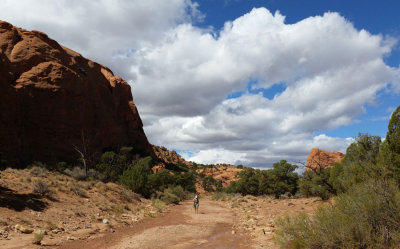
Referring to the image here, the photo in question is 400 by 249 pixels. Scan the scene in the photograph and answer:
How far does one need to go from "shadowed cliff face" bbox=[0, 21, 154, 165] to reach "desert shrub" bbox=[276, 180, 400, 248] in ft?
112

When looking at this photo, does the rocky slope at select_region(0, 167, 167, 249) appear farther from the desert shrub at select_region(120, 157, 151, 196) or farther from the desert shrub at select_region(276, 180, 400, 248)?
the desert shrub at select_region(276, 180, 400, 248)

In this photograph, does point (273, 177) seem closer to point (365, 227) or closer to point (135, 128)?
point (365, 227)

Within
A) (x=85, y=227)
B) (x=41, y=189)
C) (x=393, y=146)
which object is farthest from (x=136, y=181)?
(x=393, y=146)

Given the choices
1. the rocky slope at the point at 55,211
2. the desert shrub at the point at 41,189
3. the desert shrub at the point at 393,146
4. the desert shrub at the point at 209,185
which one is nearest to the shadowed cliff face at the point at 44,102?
the rocky slope at the point at 55,211

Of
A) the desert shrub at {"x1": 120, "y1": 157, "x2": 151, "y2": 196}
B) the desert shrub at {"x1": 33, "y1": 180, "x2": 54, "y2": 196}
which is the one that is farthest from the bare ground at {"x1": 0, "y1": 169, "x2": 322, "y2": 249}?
the desert shrub at {"x1": 120, "y1": 157, "x2": 151, "y2": 196}

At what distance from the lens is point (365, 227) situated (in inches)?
241

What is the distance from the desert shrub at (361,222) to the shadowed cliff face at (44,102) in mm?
34085

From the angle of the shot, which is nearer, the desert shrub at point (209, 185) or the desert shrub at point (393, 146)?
the desert shrub at point (393, 146)

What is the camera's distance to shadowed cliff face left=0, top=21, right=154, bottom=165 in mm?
41500

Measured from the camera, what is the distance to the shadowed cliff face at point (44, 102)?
41500 mm

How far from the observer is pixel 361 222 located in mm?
6188

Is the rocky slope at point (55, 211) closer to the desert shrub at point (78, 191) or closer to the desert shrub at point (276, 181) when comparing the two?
the desert shrub at point (78, 191)

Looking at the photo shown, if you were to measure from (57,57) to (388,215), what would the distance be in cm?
6116

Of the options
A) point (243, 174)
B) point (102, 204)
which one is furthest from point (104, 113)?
point (102, 204)
